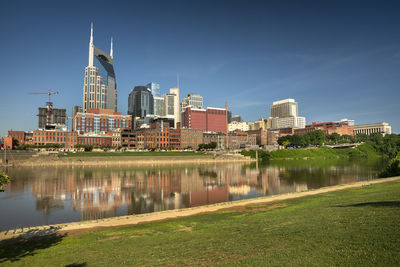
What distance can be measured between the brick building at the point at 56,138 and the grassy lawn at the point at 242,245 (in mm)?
175459

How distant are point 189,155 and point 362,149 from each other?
13140 centimetres

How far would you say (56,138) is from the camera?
17475 centimetres

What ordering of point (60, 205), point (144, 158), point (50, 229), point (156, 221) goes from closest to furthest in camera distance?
point (50, 229)
point (156, 221)
point (60, 205)
point (144, 158)

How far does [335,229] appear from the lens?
1493cm

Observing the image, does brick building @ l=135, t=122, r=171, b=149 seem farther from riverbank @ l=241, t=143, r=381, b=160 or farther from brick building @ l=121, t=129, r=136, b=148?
riverbank @ l=241, t=143, r=381, b=160

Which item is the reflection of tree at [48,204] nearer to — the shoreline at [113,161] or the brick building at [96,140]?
the shoreline at [113,161]

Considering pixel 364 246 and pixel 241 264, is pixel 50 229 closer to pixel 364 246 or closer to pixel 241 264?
pixel 241 264

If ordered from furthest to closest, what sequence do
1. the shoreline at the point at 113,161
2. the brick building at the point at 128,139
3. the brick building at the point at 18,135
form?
the brick building at the point at 128,139, the brick building at the point at 18,135, the shoreline at the point at 113,161

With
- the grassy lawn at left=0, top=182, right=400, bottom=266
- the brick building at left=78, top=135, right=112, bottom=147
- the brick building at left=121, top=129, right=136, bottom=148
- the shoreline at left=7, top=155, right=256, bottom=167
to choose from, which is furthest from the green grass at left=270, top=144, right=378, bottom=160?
the grassy lawn at left=0, top=182, right=400, bottom=266

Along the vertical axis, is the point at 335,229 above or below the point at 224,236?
above

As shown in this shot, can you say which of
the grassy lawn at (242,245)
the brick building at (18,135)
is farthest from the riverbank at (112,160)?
the grassy lawn at (242,245)

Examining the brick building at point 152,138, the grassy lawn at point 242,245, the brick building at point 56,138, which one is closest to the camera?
the grassy lawn at point 242,245

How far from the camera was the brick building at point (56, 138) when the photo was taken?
171 metres

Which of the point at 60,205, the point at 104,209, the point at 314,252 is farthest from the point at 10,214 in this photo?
the point at 314,252
